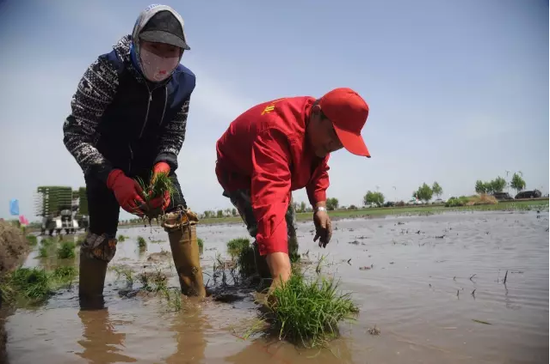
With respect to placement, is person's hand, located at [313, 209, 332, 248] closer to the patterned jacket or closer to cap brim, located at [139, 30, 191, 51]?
the patterned jacket

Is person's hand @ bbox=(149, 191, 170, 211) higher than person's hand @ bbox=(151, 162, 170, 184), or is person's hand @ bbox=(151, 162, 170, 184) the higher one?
person's hand @ bbox=(151, 162, 170, 184)

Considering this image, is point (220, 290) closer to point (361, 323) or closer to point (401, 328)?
point (361, 323)

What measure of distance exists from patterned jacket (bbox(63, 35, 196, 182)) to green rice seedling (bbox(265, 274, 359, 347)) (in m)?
1.63

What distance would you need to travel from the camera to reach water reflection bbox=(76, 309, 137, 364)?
1831 mm

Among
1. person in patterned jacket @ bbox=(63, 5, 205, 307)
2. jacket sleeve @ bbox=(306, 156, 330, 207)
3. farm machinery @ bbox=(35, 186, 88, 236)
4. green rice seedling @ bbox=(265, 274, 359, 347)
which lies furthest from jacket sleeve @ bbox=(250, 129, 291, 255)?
farm machinery @ bbox=(35, 186, 88, 236)

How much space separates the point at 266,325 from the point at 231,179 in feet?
5.94

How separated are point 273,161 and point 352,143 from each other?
55 cm

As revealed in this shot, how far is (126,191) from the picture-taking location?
263 centimetres

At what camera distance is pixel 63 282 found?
4.25m

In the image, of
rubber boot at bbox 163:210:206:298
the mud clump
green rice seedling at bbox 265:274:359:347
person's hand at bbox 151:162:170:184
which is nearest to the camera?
green rice seedling at bbox 265:274:359:347

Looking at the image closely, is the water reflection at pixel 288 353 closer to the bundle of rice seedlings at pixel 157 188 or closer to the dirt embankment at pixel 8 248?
the bundle of rice seedlings at pixel 157 188

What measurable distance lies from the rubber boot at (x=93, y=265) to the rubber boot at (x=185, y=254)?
0.57 metres

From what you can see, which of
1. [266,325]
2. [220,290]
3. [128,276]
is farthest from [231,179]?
[266,325]

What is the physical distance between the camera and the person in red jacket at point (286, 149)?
2275 mm
